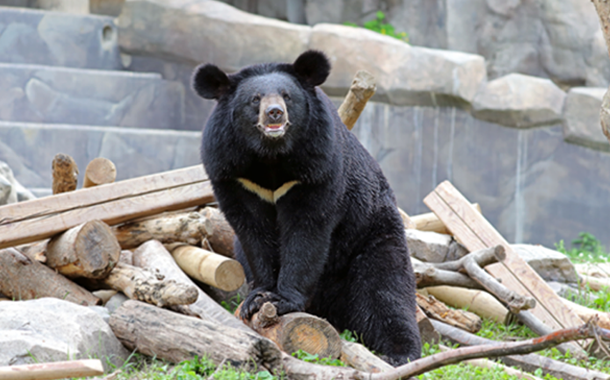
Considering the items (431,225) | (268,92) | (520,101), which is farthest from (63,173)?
(520,101)

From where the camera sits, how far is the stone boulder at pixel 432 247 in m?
4.90

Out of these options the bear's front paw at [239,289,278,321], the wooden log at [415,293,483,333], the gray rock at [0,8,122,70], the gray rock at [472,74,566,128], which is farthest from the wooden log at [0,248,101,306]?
the gray rock at [472,74,566,128]

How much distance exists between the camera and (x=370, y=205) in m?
3.77

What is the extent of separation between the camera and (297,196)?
3338 millimetres

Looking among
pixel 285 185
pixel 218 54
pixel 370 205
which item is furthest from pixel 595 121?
pixel 285 185

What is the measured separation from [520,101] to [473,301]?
5692 mm

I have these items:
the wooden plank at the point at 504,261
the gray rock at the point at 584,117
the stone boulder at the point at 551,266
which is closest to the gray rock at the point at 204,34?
the gray rock at the point at 584,117

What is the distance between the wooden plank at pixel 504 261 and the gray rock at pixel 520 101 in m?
4.91

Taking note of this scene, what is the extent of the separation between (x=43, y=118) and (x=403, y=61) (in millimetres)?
5477

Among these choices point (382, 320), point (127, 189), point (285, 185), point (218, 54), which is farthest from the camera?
point (218, 54)

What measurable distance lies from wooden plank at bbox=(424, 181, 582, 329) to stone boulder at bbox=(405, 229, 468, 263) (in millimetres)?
165

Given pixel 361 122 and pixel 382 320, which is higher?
pixel 361 122

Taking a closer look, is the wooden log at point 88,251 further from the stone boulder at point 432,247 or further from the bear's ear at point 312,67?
the stone boulder at point 432,247

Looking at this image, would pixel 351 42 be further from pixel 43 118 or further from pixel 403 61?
pixel 43 118
